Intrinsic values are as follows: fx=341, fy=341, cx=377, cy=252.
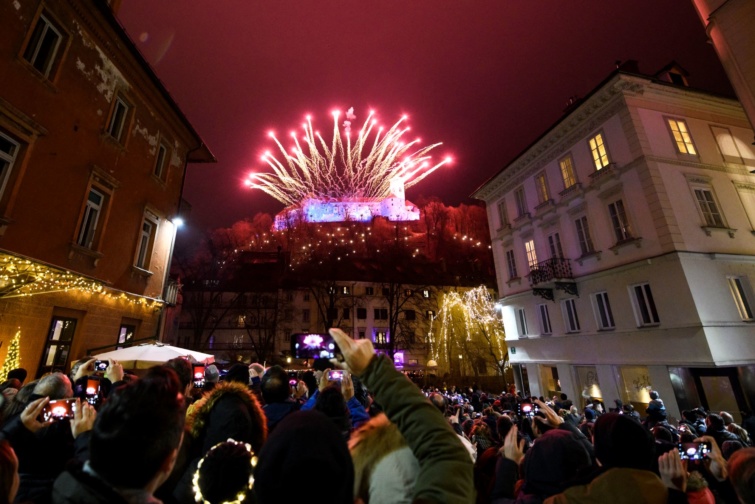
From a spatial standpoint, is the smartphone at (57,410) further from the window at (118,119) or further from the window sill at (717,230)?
the window sill at (717,230)

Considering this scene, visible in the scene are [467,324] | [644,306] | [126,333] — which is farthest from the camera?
[467,324]

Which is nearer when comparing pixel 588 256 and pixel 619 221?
pixel 619 221

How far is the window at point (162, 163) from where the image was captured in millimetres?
15617

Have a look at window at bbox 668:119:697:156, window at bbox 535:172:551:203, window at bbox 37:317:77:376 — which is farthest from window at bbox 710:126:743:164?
window at bbox 37:317:77:376

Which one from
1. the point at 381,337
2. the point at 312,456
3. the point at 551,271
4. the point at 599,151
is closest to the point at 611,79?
the point at 599,151

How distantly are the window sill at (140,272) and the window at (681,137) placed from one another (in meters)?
25.2

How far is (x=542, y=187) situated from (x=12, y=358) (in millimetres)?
25482

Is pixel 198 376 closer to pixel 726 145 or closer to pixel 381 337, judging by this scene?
pixel 726 145

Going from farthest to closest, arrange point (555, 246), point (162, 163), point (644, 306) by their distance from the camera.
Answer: point (555, 246) < point (162, 163) < point (644, 306)

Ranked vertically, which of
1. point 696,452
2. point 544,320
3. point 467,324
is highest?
point 467,324

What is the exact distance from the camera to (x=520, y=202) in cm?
2448

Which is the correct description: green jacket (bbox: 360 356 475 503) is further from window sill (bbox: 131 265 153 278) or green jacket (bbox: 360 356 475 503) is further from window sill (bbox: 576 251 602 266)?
window sill (bbox: 576 251 602 266)

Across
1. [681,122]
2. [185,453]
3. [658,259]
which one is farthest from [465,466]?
[681,122]

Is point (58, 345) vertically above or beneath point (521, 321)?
beneath
